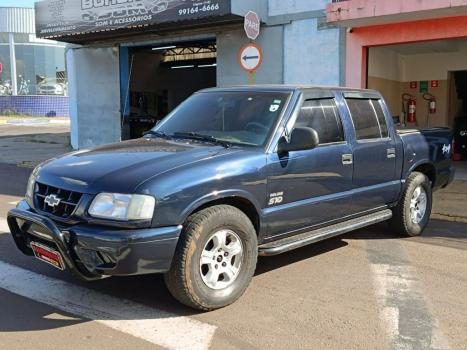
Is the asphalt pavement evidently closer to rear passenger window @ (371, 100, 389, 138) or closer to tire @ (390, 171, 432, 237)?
tire @ (390, 171, 432, 237)

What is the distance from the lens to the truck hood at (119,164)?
4.04 m

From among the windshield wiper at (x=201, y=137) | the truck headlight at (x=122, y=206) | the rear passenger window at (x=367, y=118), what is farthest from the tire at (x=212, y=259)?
the rear passenger window at (x=367, y=118)

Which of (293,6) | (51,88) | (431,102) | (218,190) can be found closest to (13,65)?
(51,88)

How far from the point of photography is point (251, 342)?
3.81 metres

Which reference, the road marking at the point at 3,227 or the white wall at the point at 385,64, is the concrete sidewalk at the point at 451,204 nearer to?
the white wall at the point at 385,64

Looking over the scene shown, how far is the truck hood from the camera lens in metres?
4.04

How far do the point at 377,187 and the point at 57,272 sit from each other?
3424 millimetres

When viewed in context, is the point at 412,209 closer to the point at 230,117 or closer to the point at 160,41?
the point at 230,117

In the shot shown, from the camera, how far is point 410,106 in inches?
671

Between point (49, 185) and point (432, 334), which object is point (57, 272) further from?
point (432, 334)

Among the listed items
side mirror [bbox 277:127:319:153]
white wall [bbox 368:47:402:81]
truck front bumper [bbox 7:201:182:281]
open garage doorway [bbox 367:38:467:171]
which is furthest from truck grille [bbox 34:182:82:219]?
open garage doorway [bbox 367:38:467:171]

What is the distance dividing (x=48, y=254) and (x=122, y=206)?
0.82 metres

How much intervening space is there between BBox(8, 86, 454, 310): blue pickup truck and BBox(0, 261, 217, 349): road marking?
0.83 feet

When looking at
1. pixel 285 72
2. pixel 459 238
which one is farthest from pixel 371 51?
pixel 459 238
